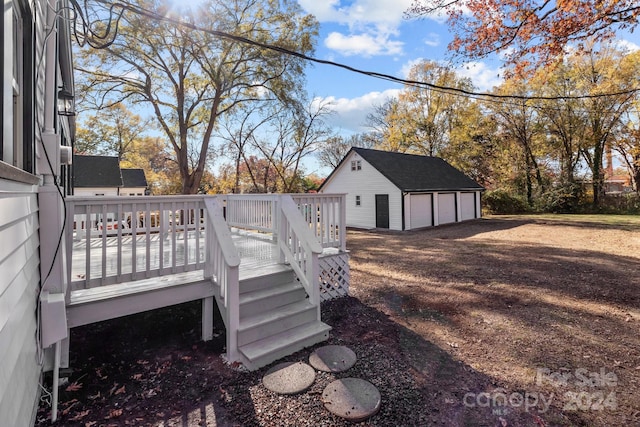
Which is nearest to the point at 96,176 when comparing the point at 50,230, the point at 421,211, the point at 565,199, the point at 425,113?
the point at 421,211

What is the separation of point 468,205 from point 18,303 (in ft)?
70.5

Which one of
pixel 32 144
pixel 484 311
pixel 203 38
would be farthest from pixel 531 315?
pixel 203 38

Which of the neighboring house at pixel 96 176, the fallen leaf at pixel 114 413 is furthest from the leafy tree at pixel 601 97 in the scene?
the neighboring house at pixel 96 176

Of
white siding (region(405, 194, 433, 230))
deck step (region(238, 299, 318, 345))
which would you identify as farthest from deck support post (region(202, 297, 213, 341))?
white siding (region(405, 194, 433, 230))

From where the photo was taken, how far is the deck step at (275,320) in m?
3.37

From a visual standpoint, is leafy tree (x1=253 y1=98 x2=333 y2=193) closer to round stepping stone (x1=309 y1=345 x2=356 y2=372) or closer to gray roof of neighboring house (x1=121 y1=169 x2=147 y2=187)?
gray roof of neighboring house (x1=121 y1=169 x2=147 y2=187)

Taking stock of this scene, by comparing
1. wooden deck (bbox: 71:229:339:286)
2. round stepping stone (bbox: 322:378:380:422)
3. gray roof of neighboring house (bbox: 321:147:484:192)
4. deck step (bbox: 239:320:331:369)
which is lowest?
round stepping stone (bbox: 322:378:380:422)

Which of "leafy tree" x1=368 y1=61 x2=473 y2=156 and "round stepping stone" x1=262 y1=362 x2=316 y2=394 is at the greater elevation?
"leafy tree" x1=368 y1=61 x2=473 y2=156

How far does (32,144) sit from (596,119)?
92.7ft

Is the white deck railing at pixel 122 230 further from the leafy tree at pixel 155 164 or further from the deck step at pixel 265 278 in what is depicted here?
the leafy tree at pixel 155 164

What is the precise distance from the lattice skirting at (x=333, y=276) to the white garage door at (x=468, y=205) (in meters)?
16.3

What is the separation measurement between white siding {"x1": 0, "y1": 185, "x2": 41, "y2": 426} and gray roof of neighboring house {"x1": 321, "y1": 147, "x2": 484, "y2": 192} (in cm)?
1482

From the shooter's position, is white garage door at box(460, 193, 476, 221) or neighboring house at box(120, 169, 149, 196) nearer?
white garage door at box(460, 193, 476, 221)

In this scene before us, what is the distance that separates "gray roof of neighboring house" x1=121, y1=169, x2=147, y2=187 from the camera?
27.3 meters
